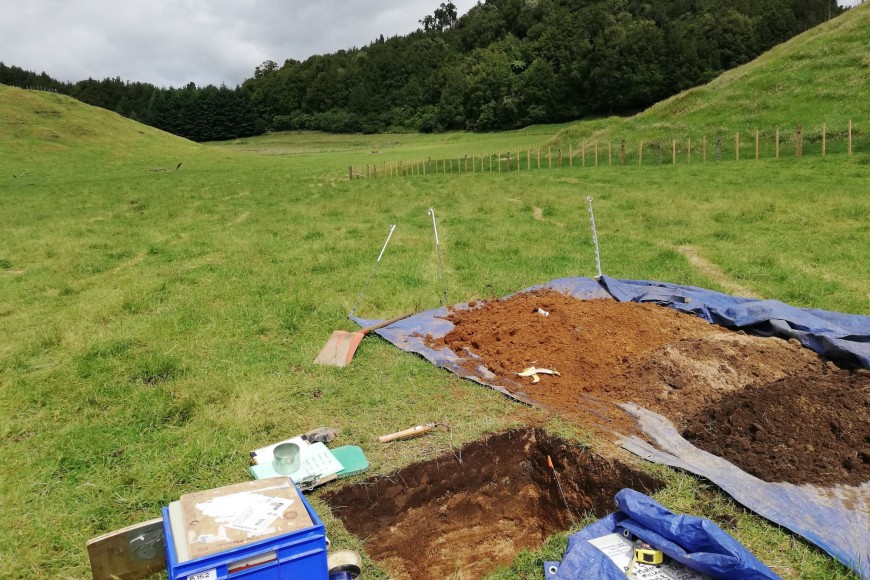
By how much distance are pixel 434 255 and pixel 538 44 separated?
323ft

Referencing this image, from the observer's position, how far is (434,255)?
1318cm

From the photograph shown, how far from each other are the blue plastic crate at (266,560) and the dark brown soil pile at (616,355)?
3245mm

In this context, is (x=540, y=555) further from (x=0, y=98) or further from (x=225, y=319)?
(x=0, y=98)

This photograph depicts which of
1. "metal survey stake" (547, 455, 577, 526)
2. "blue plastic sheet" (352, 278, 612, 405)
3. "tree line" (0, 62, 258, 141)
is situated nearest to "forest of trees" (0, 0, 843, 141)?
"tree line" (0, 62, 258, 141)

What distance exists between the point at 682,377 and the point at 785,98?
31297 mm

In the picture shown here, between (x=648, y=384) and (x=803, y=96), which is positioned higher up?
(x=803, y=96)

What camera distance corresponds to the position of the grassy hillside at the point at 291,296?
496 cm

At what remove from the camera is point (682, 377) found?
6340 millimetres

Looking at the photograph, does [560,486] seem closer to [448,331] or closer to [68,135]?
[448,331]

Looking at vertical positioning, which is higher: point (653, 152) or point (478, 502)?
point (653, 152)

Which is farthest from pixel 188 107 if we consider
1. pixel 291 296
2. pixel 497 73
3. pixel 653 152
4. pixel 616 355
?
pixel 616 355

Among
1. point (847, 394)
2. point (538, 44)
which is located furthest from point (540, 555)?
point (538, 44)

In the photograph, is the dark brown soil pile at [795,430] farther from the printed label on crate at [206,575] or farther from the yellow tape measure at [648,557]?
the printed label on crate at [206,575]

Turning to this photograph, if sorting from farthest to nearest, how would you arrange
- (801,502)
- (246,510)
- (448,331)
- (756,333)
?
(448,331) → (756,333) → (801,502) → (246,510)
